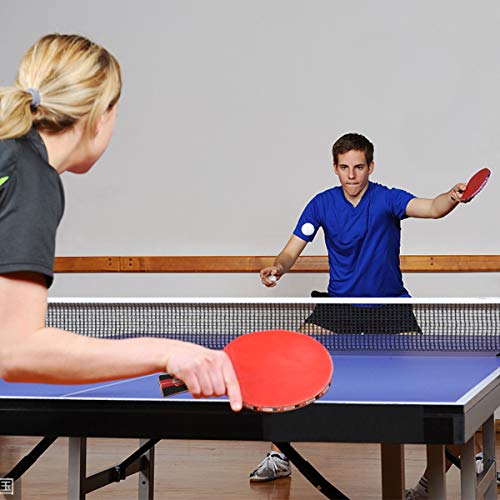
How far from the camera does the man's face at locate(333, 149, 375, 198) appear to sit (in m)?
3.94

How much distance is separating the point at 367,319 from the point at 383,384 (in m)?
1.42

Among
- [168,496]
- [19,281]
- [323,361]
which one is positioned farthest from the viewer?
[168,496]

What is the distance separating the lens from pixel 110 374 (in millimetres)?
1294

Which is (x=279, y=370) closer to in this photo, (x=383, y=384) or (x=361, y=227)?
(x=383, y=384)

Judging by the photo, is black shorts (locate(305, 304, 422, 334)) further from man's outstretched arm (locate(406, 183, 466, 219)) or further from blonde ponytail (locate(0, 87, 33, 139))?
blonde ponytail (locate(0, 87, 33, 139))

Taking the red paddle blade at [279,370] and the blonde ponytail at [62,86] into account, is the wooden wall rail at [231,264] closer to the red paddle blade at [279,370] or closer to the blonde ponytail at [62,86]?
the red paddle blade at [279,370]

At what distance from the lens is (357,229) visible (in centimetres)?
403

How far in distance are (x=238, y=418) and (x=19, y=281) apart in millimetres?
685

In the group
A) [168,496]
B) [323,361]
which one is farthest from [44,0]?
[323,361]

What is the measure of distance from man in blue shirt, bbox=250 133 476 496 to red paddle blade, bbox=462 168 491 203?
1.73 ft

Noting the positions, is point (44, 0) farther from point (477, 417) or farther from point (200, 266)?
point (477, 417)

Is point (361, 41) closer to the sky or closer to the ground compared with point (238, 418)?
closer to the sky

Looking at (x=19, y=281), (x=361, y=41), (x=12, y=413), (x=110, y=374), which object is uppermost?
(x=361, y=41)

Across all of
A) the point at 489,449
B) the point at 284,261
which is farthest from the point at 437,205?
A: the point at 489,449
